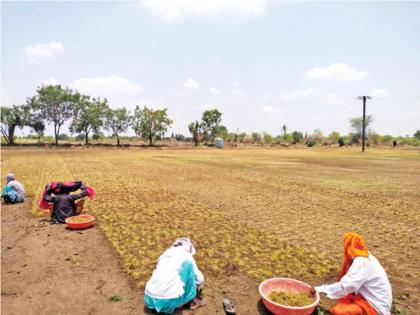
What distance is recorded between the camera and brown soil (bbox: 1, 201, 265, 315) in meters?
4.79

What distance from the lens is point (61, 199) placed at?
888 cm

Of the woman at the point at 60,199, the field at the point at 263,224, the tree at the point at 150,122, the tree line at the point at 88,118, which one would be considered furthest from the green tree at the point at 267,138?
the woman at the point at 60,199

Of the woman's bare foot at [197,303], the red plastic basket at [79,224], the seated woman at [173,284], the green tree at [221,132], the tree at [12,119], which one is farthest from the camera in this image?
the green tree at [221,132]

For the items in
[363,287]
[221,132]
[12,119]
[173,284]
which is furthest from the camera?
[221,132]

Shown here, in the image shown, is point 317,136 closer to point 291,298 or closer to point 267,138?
point 267,138

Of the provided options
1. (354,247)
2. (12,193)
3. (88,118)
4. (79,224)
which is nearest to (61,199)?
(79,224)

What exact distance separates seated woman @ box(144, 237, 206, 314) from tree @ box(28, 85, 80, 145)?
6540 cm

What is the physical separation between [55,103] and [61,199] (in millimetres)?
63879

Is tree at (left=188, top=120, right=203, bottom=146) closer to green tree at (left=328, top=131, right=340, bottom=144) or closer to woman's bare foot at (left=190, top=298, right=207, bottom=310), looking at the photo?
green tree at (left=328, top=131, right=340, bottom=144)

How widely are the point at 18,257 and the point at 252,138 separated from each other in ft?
292

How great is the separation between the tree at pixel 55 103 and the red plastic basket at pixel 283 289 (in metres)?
66.0

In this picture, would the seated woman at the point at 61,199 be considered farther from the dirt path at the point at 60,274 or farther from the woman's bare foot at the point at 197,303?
the woman's bare foot at the point at 197,303

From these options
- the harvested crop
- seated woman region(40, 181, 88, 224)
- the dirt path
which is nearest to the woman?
seated woman region(40, 181, 88, 224)

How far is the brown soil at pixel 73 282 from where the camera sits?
479 centimetres
